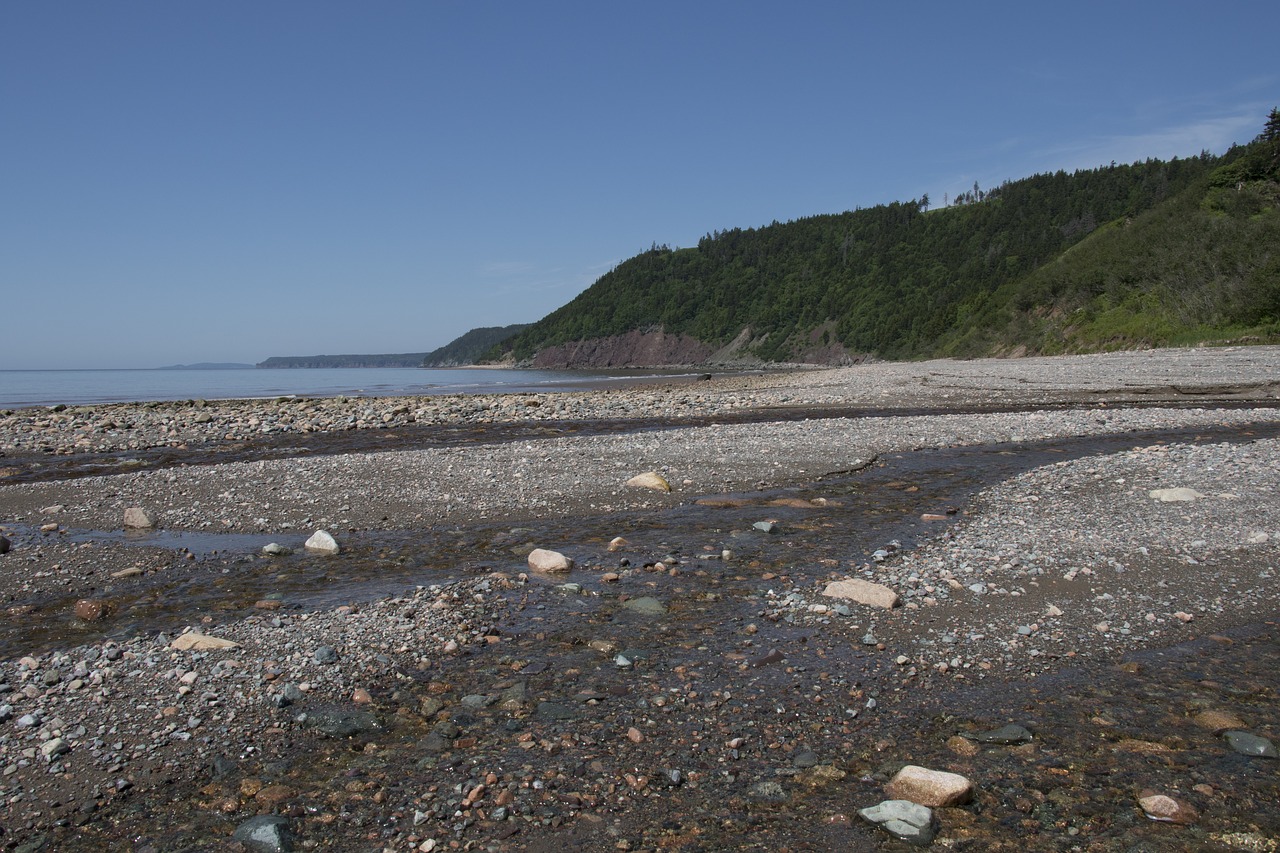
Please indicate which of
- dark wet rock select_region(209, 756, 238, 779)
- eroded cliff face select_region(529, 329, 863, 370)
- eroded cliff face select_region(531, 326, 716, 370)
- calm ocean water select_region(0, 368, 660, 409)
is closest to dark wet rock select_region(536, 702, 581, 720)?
dark wet rock select_region(209, 756, 238, 779)

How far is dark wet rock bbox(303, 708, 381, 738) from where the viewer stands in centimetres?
470

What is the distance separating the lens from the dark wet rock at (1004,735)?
4.41 meters

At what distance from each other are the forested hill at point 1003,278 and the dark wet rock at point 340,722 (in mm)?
52202

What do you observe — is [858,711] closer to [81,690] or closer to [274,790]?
[274,790]

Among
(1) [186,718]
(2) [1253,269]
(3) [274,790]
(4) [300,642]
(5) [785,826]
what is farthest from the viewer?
(2) [1253,269]

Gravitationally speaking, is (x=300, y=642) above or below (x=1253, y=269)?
below

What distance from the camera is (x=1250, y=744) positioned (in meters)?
4.23

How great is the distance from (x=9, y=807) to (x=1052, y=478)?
12407 mm

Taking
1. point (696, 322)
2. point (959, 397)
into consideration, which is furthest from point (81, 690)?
point (696, 322)

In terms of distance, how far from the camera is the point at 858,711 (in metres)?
4.82

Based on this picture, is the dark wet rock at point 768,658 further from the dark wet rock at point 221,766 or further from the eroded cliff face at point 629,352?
the eroded cliff face at point 629,352

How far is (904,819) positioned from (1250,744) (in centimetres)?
215

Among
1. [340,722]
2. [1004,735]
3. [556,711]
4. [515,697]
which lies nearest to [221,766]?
[340,722]

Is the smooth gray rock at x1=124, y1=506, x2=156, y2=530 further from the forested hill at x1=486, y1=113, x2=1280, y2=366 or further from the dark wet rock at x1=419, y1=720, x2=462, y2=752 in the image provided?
the forested hill at x1=486, y1=113, x2=1280, y2=366
